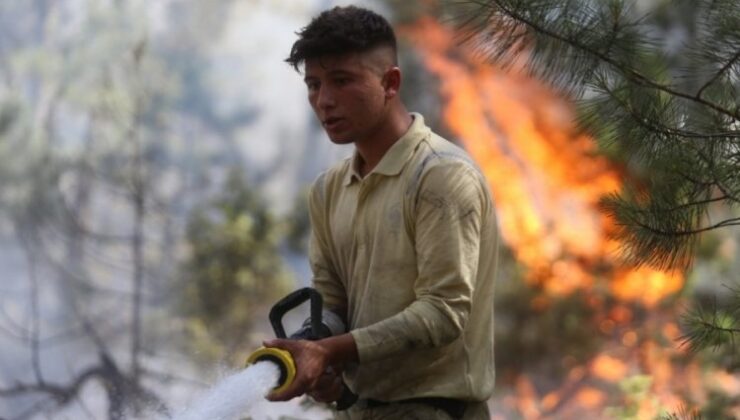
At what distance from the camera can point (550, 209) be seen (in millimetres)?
9430

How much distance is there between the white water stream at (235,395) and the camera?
2615mm

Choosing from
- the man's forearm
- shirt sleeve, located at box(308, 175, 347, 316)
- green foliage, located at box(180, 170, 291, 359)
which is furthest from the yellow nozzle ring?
green foliage, located at box(180, 170, 291, 359)

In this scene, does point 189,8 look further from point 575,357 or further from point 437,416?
point 437,416

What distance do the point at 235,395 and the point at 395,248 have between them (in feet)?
1.87

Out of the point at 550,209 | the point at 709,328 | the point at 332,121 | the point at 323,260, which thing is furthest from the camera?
the point at 550,209

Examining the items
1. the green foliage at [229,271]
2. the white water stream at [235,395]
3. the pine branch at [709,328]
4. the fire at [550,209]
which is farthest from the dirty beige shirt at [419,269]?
the fire at [550,209]

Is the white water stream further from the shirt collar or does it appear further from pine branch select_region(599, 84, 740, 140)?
pine branch select_region(599, 84, 740, 140)

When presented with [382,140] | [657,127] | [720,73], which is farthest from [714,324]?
[382,140]

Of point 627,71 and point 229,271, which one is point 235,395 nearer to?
point 627,71

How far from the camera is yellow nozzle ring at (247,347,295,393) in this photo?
2.68 m

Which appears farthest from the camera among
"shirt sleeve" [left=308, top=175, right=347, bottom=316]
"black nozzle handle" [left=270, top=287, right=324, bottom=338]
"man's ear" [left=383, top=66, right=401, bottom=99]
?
"shirt sleeve" [left=308, top=175, right=347, bottom=316]

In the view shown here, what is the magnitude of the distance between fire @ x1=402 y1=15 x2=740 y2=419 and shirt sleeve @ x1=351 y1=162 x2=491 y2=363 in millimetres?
6307

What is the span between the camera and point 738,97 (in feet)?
11.0

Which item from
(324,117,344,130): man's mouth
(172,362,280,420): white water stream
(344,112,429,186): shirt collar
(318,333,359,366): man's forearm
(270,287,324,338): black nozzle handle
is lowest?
(172,362,280,420): white water stream
